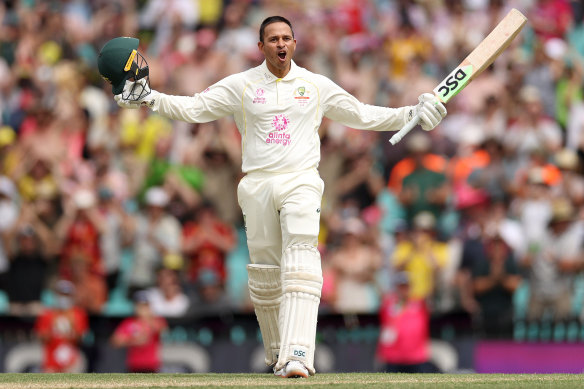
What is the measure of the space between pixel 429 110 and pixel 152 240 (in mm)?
5317

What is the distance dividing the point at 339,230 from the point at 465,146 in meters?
2.12

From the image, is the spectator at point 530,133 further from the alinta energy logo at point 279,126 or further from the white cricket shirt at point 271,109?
the alinta energy logo at point 279,126

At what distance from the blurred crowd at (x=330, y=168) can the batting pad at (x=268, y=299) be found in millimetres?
3134

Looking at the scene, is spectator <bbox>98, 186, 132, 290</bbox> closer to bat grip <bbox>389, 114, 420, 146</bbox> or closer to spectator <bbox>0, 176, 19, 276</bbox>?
spectator <bbox>0, 176, 19, 276</bbox>

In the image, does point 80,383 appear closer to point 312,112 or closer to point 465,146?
point 312,112

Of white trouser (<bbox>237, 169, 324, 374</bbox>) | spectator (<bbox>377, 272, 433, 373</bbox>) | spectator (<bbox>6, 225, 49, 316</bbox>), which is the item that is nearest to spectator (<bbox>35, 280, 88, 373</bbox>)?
spectator (<bbox>6, 225, 49, 316</bbox>)

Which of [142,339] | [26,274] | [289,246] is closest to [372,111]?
[289,246]

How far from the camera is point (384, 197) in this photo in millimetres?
13531

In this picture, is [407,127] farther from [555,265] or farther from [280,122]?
[555,265]

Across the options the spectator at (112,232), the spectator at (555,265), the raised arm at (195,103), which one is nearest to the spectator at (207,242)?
the spectator at (112,232)

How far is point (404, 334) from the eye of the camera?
11.3 metres

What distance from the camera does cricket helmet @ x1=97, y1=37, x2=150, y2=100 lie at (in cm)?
812

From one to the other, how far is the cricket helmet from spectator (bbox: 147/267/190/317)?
4088 mm

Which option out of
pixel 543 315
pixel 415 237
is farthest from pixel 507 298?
pixel 415 237
